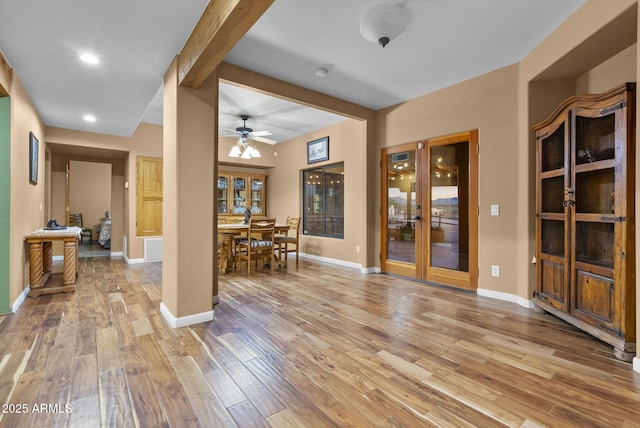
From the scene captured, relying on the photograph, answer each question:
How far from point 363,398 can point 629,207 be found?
90.2 inches

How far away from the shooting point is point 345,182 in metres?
5.68

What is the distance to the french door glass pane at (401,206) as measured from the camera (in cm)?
453

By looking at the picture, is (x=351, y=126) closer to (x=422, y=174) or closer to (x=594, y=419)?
(x=422, y=174)

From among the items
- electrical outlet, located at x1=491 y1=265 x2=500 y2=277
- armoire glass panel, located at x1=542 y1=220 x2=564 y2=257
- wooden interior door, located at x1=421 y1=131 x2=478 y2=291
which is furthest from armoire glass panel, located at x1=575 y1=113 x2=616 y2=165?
electrical outlet, located at x1=491 y1=265 x2=500 y2=277

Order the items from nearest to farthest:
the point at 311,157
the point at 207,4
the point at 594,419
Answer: the point at 594,419 → the point at 207,4 → the point at 311,157

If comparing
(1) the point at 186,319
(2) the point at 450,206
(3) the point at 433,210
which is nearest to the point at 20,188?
(1) the point at 186,319

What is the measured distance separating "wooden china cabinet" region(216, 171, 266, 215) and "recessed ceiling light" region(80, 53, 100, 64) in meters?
4.45

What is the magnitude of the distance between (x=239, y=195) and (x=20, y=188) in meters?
4.48

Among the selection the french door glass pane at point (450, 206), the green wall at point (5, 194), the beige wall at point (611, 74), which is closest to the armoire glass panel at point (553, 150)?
the beige wall at point (611, 74)

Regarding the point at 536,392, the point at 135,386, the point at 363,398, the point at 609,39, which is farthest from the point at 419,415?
the point at 609,39

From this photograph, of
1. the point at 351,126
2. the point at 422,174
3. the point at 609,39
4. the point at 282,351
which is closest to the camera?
the point at 282,351

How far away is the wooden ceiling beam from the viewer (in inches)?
68.4

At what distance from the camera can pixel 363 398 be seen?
5.45ft

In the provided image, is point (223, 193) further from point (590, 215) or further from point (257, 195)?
point (590, 215)
